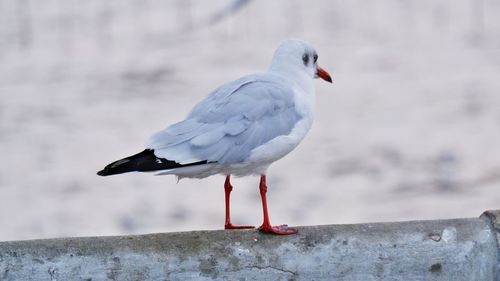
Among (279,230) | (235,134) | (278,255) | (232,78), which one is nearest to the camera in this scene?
(278,255)

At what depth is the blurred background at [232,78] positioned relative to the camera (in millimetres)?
7438

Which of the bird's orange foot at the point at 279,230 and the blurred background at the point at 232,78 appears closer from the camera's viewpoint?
the bird's orange foot at the point at 279,230

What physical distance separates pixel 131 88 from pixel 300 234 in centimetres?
561

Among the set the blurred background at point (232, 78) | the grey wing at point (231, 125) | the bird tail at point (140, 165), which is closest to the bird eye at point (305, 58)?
the grey wing at point (231, 125)

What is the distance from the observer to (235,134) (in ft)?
13.9

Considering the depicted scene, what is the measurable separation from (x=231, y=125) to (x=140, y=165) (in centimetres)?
39

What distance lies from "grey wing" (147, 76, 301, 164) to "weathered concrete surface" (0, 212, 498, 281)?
1.22 feet

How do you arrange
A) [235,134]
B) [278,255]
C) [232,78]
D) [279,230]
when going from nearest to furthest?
1. [278,255]
2. [279,230]
3. [235,134]
4. [232,78]

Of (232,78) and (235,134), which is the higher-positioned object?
(232,78)

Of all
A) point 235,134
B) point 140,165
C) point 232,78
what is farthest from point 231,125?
point 232,78

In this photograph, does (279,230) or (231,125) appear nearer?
(279,230)

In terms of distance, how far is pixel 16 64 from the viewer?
9.86 meters

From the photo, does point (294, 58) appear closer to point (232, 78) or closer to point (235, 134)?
point (235, 134)

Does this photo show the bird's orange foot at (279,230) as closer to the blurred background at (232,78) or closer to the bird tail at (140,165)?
the bird tail at (140,165)
